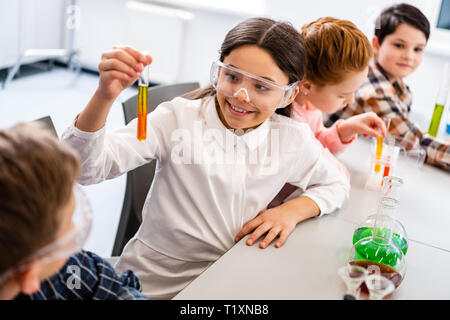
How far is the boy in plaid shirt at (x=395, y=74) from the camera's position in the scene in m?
1.88

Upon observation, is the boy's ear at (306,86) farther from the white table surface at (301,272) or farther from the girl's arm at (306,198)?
the white table surface at (301,272)

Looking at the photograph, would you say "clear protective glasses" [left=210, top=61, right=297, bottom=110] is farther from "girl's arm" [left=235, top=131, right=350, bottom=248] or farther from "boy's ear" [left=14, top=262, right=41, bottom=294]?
"boy's ear" [left=14, top=262, right=41, bottom=294]

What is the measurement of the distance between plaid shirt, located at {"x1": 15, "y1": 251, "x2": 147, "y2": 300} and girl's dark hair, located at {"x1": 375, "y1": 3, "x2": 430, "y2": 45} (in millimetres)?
1569

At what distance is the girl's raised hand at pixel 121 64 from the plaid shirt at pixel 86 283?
0.32 metres

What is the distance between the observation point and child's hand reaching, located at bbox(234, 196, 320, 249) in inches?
42.9

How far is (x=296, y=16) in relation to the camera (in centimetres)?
401

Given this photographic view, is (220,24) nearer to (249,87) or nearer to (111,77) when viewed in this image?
(249,87)

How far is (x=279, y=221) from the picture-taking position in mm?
1138

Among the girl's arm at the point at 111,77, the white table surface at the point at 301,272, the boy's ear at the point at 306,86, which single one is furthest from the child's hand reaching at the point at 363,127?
the girl's arm at the point at 111,77

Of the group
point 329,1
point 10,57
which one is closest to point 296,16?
point 329,1

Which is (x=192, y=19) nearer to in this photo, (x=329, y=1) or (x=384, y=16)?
(x=329, y=1)

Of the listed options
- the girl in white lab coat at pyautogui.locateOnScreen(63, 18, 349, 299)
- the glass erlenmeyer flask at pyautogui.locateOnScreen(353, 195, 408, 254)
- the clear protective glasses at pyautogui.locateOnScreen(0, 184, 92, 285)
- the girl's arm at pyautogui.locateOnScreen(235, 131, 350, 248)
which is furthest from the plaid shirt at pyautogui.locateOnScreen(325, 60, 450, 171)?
the clear protective glasses at pyautogui.locateOnScreen(0, 184, 92, 285)

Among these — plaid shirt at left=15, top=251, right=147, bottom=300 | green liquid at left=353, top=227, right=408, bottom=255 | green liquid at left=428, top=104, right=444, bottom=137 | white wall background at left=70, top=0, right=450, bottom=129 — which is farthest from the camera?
white wall background at left=70, top=0, right=450, bottom=129

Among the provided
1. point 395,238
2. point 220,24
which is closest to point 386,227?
point 395,238
